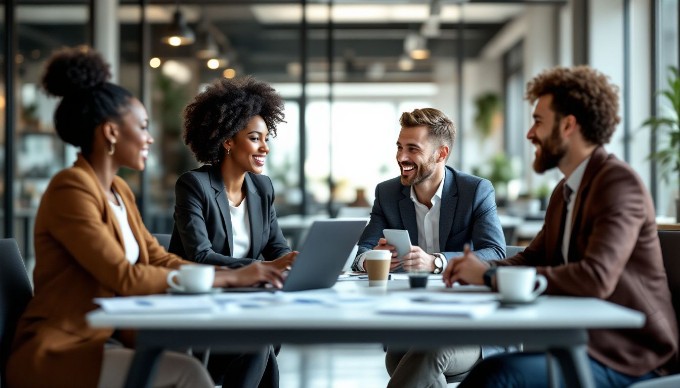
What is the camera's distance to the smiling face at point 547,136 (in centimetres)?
257

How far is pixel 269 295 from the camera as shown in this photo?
2336 millimetres

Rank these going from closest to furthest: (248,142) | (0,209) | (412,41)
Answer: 1. (248,142)
2. (0,209)
3. (412,41)

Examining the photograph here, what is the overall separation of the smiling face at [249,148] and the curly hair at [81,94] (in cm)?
93

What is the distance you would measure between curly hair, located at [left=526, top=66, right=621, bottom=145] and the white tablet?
709 mm

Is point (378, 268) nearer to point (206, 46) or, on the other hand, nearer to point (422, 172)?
point (422, 172)

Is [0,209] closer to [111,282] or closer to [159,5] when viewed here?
[159,5]

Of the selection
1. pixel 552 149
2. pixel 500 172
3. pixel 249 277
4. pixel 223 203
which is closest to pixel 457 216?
pixel 223 203

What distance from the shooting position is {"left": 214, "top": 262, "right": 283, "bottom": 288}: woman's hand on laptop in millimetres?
2453

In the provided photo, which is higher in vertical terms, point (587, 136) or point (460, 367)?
point (587, 136)

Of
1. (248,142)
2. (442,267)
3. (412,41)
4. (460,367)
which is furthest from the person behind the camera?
(412,41)

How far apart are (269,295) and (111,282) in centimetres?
40

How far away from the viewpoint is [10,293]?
2545 millimetres

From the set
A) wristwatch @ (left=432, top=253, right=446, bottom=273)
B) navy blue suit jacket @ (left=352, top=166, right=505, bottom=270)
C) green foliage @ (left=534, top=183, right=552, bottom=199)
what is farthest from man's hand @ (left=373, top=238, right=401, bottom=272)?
green foliage @ (left=534, top=183, right=552, bottom=199)

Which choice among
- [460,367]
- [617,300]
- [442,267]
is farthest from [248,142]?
[617,300]
